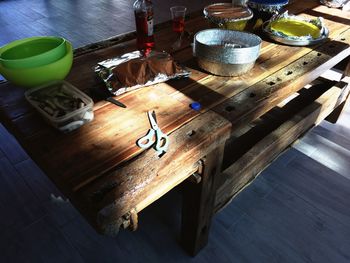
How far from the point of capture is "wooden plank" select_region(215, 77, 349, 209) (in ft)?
3.61

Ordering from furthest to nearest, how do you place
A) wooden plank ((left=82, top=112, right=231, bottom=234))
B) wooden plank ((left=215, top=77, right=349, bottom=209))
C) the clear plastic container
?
wooden plank ((left=215, top=77, right=349, bottom=209)) < the clear plastic container < wooden plank ((left=82, top=112, right=231, bottom=234))

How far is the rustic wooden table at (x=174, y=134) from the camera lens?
684 millimetres

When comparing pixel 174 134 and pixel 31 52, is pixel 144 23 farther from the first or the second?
pixel 174 134

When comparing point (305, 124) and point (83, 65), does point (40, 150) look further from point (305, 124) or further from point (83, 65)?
point (305, 124)

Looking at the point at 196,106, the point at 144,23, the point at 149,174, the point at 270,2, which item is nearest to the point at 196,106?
the point at 196,106

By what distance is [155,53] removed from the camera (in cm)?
103

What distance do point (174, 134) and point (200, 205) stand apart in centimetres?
32

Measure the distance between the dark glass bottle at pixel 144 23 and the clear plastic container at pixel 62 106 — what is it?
0.35 m

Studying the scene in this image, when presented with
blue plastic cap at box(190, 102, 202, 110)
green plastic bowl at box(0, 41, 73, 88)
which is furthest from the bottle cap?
green plastic bowl at box(0, 41, 73, 88)

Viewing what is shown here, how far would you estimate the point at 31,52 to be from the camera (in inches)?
39.3

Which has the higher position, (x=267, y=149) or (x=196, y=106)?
(x=196, y=106)

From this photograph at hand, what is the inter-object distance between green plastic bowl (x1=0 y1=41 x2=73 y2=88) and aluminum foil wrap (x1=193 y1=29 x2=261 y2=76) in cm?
42

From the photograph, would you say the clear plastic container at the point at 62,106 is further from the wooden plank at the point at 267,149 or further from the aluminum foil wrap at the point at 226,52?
the wooden plank at the point at 267,149

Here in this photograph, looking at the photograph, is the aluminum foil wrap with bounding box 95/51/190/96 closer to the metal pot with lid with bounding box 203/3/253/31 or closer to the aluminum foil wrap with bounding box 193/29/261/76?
the aluminum foil wrap with bounding box 193/29/261/76
